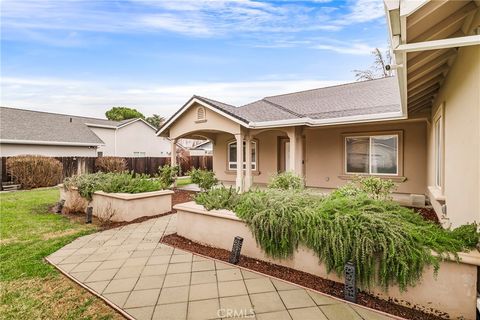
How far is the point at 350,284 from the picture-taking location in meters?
3.06

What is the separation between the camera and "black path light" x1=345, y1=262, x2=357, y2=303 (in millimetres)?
3039

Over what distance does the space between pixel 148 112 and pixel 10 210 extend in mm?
45208

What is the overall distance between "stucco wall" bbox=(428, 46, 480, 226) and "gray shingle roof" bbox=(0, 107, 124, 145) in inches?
857

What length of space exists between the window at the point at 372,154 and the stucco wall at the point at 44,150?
65.0 feet

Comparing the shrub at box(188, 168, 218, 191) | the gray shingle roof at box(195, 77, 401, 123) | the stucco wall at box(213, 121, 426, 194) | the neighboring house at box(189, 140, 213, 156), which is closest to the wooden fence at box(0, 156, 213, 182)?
the stucco wall at box(213, 121, 426, 194)

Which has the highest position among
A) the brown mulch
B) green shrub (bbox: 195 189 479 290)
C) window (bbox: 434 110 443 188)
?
window (bbox: 434 110 443 188)

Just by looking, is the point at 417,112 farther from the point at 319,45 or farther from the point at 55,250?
the point at 55,250

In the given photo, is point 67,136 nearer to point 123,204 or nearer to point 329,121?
point 123,204

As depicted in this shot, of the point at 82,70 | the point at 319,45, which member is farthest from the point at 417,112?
the point at 82,70

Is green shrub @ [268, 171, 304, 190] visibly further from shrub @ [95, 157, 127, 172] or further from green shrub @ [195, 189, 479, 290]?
shrub @ [95, 157, 127, 172]

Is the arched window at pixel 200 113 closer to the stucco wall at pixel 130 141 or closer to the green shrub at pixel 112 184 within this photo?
the green shrub at pixel 112 184

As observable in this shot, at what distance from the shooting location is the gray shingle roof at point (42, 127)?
1731cm

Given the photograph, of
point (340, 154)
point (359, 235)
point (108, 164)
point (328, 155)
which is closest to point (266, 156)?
point (328, 155)

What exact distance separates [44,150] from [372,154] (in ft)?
68.0
